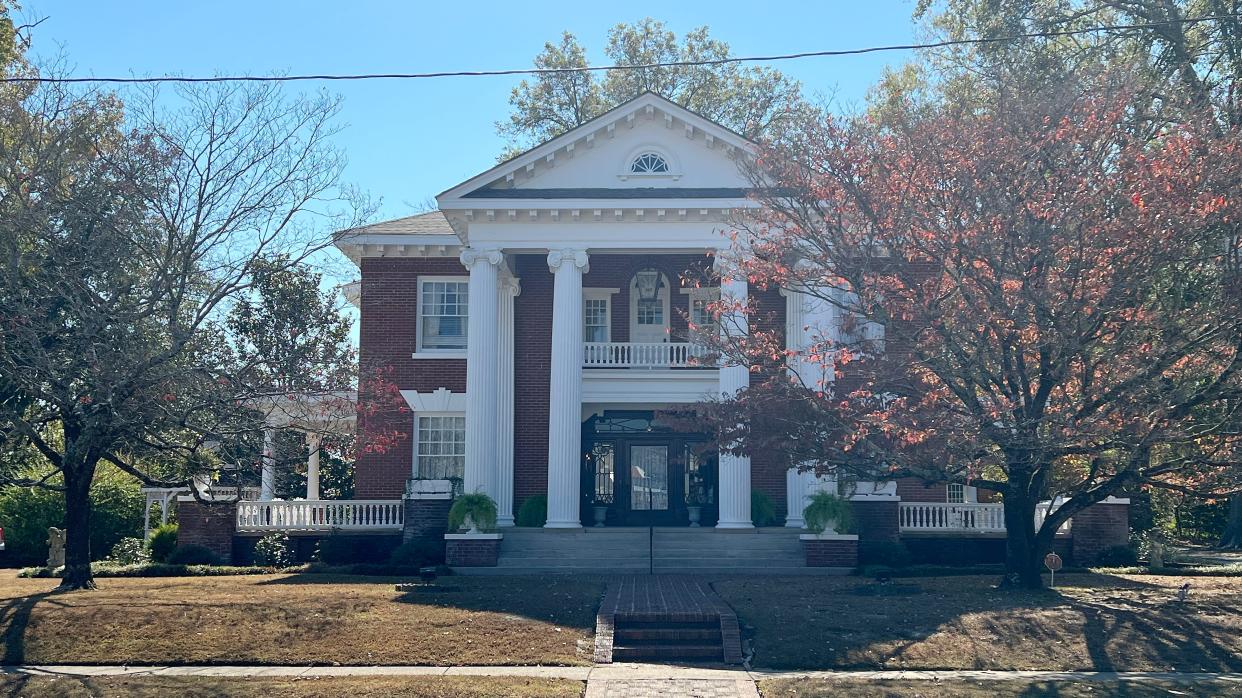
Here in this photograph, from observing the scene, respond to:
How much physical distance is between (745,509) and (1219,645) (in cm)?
1097

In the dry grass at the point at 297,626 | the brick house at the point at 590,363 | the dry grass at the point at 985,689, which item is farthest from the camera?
the brick house at the point at 590,363

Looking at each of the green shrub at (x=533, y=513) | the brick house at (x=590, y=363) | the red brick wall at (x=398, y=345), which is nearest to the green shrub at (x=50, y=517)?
the brick house at (x=590, y=363)

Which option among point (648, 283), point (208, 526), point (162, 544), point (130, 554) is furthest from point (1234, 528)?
point (130, 554)

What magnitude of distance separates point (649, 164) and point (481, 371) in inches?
228

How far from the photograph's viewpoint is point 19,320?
15.5m

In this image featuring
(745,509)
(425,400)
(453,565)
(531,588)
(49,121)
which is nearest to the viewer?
(49,121)

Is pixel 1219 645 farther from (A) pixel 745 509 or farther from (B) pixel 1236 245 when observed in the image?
(A) pixel 745 509

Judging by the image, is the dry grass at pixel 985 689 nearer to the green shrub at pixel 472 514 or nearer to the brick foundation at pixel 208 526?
the green shrub at pixel 472 514

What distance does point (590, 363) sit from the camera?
26234 millimetres

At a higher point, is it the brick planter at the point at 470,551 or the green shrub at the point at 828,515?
the green shrub at the point at 828,515

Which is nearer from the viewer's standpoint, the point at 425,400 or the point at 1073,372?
the point at 1073,372

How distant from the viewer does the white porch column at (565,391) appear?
23.8 meters

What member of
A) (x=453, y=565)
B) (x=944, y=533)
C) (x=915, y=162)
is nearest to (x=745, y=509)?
(x=944, y=533)

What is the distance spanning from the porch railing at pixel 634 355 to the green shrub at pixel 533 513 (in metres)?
3.30
